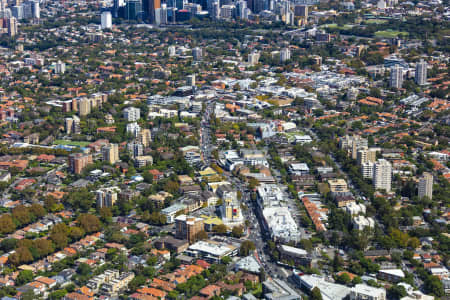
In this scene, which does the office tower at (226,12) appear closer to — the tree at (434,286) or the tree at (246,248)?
the tree at (246,248)

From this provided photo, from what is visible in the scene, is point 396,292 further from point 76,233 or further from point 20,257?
point 20,257

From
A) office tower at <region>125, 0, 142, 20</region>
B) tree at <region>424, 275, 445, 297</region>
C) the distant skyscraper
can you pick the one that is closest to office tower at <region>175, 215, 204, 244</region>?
tree at <region>424, 275, 445, 297</region>

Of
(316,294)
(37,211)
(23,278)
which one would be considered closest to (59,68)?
(37,211)

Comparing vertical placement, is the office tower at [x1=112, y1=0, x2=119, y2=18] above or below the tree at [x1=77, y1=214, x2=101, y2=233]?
above

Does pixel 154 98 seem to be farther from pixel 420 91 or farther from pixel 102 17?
pixel 102 17

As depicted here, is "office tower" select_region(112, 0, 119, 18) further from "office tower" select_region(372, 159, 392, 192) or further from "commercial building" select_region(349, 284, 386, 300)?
"commercial building" select_region(349, 284, 386, 300)

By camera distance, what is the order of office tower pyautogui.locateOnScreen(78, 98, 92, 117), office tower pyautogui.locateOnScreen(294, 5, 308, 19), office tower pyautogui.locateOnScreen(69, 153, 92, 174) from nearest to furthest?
office tower pyautogui.locateOnScreen(69, 153, 92, 174), office tower pyautogui.locateOnScreen(78, 98, 92, 117), office tower pyautogui.locateOnScreen(294, 5, 308, 19)
